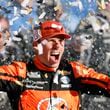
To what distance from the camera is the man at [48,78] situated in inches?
98.7

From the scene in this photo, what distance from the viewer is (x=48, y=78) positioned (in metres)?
2.58

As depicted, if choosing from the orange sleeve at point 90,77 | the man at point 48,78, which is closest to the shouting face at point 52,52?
the man at point 48,78

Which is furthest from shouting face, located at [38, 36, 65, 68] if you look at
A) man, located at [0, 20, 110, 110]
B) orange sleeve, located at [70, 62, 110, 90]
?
orange sleeve, located at [70, 62, 110, 90]

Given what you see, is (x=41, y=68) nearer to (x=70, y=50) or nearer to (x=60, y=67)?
(x=60, y=67)

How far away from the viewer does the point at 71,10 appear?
2.83 metres

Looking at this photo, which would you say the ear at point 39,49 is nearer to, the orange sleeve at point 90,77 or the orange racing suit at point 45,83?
the orange racing suit at point 45,83

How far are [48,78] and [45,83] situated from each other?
0.03m

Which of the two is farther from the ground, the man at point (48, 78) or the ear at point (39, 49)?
the ear at point (39, 49)

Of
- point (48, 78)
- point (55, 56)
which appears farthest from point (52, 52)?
point (48, 78)

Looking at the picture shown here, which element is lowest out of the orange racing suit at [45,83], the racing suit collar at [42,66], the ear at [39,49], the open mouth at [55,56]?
the orange racing suit at [45,83]

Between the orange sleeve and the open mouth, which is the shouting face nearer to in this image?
the open mouth

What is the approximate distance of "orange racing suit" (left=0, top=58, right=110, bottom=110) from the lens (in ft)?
8.20

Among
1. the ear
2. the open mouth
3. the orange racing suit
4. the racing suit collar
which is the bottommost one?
the orange racing suit

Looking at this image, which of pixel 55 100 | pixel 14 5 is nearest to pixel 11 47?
pixel 14 5
